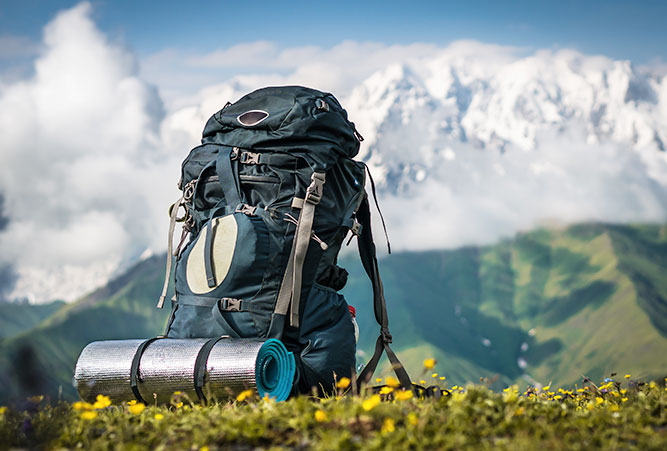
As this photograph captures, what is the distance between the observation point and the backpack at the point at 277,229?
673 cm

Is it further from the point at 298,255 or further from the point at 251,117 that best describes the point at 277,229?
the point at 251,117

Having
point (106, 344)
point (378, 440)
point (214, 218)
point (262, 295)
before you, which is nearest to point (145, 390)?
point (106, 344)

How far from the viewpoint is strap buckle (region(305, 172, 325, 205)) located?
6926 millimetres

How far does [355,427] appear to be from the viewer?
3.90 m

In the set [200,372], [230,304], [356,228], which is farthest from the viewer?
[356,228]

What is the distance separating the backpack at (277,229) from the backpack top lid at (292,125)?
12mm

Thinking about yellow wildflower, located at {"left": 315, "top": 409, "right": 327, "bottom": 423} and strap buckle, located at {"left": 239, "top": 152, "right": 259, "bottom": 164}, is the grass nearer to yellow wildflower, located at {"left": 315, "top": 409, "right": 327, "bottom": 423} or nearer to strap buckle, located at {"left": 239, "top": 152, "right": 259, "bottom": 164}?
yellow wildflower, located at {"left": 315, "top": 409, "right": 327, "bottom": 423}

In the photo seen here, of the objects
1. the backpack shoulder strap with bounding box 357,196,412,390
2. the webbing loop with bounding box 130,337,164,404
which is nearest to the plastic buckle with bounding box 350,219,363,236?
the backpack shoulder strap with bounding box 357,196,412,390

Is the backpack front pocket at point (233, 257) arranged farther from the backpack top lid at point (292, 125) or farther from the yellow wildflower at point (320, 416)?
the yellow wildflower at point (320, 416)

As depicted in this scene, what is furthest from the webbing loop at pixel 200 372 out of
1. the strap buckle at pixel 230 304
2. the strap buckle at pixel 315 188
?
the strap buckle at pixel 315 188

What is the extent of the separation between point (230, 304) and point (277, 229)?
90cm

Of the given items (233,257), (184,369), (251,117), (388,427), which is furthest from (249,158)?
(388,427)

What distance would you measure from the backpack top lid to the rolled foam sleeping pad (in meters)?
2.15

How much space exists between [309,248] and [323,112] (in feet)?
4.89
